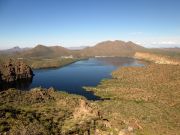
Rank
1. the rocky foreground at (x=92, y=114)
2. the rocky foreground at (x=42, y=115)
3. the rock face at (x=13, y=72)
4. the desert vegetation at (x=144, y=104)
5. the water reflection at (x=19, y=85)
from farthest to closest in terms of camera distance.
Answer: the rock face at (x=13, y=72) < the water reflection at (x=19, y=85) < the desert vegetation at (x=144, y=104) < the rocky foreground at (x=92, y=114) < the rocky foreground at (x=42, y=115)

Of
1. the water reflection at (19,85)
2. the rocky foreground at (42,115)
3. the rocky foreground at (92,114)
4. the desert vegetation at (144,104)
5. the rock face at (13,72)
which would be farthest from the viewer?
the rock face at (13,72)

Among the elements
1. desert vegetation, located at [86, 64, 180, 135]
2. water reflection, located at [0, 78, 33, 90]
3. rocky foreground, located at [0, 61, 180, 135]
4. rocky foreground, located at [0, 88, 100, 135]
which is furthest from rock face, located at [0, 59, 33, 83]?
rocky foreground, located at [0, 88, 100, 135]

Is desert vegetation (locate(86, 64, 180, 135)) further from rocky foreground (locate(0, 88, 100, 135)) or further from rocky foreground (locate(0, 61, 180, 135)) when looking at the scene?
rocky foreground (locate(0, 88, 100, 135))

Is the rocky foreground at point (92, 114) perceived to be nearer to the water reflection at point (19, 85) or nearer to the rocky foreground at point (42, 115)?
the rocky foreground at point (42, 115)

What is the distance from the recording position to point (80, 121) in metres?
74.3

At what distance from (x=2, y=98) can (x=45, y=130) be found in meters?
32.7

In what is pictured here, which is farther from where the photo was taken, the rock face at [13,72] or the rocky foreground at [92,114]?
the rock face at [13,72]

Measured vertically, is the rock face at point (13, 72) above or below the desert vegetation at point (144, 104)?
above

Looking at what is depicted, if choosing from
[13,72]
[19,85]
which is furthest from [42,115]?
[13,72]

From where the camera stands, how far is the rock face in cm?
17023

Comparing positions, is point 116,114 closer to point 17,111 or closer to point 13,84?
point 17,111

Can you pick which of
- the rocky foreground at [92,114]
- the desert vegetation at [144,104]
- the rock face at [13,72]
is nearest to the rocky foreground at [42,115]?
the rocky foreground at [92,114]

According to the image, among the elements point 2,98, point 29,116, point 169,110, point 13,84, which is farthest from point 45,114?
point 13,84

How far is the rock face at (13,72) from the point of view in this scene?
170 meters
